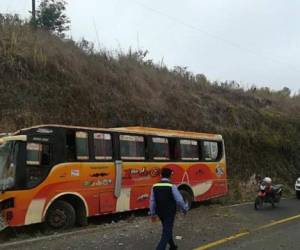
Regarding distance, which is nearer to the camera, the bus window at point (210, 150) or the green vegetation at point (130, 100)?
the bus window at point (210, 150)

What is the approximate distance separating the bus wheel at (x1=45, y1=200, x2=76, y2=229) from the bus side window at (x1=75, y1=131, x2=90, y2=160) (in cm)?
124

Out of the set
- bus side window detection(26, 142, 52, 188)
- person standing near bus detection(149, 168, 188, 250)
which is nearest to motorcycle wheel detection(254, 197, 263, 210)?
bus side window detection(26, 142, 52, 188)

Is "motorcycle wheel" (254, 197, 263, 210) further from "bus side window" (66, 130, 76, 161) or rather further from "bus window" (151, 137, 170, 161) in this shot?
"bus side window" (66, 130, 76, 161)

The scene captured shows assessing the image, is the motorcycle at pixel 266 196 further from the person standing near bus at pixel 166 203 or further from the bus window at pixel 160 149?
the person standing near bus at pixel 166 203

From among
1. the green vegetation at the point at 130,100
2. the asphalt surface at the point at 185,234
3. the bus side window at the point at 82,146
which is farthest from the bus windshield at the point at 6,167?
the green vegetation at the point at 130,100

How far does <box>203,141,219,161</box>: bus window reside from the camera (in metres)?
19.1

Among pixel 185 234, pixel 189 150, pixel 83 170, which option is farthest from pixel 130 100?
pixel 185 234

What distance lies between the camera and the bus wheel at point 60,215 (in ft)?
43.0

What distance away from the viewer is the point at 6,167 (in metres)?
12.5

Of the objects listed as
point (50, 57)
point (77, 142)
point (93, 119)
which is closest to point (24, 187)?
point (77, 142)

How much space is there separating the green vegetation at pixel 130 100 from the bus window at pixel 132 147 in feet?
14.7

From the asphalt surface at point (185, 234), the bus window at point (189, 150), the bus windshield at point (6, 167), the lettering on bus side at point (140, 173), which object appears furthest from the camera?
the bus window at point (189, 150)

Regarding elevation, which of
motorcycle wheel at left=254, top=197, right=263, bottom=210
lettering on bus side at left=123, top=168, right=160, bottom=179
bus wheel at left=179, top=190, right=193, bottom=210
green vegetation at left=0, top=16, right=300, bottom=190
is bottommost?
motorcycle wheel at left=254, top=197, right=263, bottom=210

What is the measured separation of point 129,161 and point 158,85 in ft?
45.1
